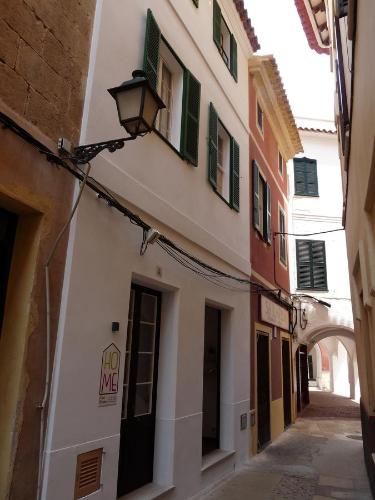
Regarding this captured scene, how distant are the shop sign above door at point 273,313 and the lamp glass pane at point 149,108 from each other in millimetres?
6658

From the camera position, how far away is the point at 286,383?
1261 cm

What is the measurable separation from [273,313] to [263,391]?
206cm

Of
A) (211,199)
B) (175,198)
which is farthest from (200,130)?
(175,198)

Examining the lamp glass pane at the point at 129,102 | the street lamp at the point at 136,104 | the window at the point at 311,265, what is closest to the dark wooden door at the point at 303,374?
the window at the point at 311,265

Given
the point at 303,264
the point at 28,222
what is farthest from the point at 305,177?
the point at 28,222

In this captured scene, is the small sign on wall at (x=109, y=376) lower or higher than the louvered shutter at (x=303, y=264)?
lower

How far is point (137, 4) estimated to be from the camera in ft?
17.6

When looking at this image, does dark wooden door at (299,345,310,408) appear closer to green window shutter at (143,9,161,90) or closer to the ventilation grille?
green window shutter at (143,9,161,90)

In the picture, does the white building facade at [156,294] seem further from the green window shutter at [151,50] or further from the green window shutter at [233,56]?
the green window shutter at [233,56]

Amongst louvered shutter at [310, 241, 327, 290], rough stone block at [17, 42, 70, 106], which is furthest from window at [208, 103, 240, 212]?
louvered shutter at [310, 241, 327, 290]

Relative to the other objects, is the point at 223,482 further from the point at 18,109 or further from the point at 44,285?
the point at 18,109

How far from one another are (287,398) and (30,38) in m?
11.7

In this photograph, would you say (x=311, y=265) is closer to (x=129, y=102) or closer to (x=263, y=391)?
(x=263, y=391)

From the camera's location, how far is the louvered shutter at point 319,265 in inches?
579
